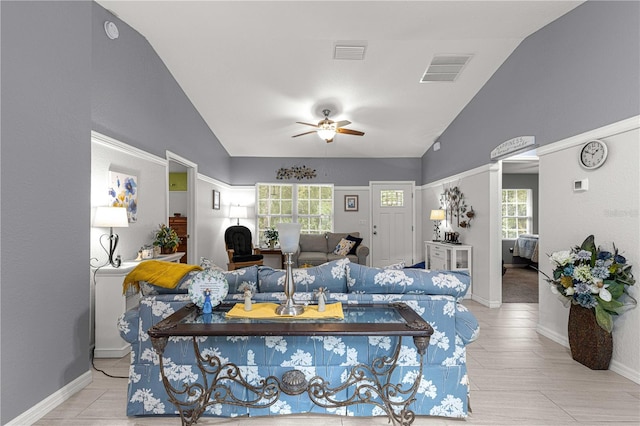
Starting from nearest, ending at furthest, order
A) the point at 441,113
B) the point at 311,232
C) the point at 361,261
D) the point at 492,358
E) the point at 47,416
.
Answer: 1. the point at 47,416
2. the point at 492,358
3. the point at 441,113
4. the point at 361,261
5. the point at 311,232

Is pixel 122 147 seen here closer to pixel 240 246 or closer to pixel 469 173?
pixel 240 246

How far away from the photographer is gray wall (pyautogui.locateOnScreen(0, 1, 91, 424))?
1970 millimetres

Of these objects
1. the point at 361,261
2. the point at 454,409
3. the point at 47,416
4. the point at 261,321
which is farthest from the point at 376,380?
the point at 361,261

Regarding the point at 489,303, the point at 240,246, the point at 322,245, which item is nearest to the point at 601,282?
the point at 489,303

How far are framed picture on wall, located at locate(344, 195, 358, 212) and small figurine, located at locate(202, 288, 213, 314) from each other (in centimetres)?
585

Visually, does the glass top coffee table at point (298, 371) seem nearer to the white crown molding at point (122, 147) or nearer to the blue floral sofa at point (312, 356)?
the blue floral sofa at point (312, 356)

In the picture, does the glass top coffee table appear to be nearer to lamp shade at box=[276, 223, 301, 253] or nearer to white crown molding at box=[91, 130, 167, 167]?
lamp shade at box=[276, 223, 301, 253]

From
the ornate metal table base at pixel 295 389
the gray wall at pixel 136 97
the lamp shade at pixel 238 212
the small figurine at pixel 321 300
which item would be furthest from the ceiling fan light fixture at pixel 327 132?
the ornate metal table base at pixel 295 389

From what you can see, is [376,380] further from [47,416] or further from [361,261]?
[361,261]

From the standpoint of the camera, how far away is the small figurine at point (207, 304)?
6.41 ft

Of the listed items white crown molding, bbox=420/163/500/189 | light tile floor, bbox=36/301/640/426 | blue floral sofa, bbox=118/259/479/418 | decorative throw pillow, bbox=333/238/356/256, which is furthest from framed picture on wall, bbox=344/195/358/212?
blue floral sofa, bbox=118/259/479/418

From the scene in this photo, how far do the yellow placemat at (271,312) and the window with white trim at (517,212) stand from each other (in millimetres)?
7801

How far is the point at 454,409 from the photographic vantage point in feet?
6.79

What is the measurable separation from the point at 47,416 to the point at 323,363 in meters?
1.77
